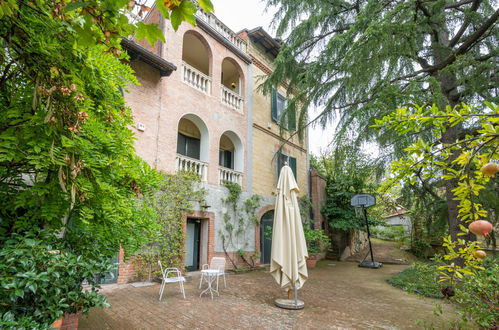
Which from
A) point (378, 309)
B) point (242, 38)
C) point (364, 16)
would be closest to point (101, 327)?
point (378, 309)

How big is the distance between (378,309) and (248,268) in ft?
17.4

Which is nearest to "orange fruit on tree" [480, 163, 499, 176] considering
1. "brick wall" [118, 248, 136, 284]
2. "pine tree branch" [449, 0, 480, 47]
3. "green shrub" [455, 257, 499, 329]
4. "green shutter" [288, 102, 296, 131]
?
"green shrub" [455, 257, 499, 329]

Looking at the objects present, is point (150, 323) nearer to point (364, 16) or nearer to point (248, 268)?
point (248, 268)

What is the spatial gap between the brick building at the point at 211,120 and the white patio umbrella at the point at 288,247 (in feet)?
12.6

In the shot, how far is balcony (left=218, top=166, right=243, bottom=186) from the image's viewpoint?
32.2ft

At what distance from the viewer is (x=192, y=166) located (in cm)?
896

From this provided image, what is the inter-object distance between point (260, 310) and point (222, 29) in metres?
10.4

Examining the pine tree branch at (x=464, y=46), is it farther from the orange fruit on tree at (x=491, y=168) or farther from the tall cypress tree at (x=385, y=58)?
the orange fruit on tree at (x=491, y=168)

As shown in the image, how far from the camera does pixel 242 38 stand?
40.1 feet

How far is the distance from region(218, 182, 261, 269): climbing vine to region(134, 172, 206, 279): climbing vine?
1413mm

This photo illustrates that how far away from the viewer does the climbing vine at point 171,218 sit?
713 centimetres

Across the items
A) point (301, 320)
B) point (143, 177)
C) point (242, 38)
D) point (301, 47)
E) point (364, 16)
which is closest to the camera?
point (143, 177)

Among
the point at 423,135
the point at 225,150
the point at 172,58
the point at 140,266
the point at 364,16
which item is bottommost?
the point at 140,266

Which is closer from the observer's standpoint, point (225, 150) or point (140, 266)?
point (140, 266)
